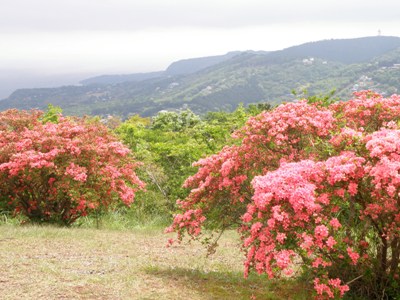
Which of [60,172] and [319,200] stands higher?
[319,200]

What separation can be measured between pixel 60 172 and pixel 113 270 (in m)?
4.86

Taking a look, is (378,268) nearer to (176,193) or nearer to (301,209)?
(301,209)

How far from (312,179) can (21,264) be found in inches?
230

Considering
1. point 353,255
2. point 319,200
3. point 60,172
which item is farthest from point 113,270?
point 60,172

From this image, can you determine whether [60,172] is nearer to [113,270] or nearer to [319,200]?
[113,270]

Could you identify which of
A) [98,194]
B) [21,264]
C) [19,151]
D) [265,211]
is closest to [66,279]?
[21,264]

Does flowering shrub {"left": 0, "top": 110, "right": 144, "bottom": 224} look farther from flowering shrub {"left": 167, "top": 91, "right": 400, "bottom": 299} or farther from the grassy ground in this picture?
flowering shrub {"left": 167, "top": 91, "right": 400, "bottom": 299}

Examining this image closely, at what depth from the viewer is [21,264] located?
9.03 metres

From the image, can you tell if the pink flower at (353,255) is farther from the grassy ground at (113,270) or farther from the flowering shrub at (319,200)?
the grassy ground at (113,270)

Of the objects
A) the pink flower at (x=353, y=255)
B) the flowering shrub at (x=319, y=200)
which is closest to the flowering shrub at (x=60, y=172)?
the flowering shrub at (x=319, y=200)

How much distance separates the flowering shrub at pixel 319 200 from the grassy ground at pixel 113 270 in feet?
3.59

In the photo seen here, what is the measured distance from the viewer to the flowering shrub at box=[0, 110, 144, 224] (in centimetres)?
1320

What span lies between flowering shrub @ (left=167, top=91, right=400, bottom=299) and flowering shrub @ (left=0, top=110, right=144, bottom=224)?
5.21m

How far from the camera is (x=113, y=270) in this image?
911 cm
